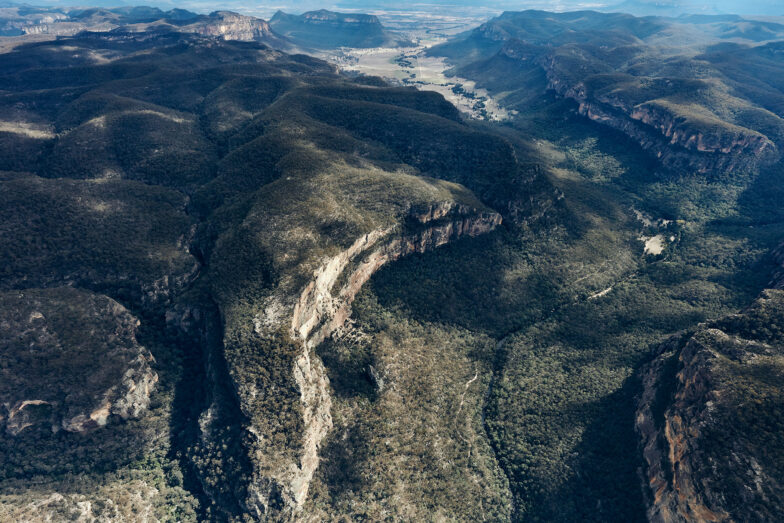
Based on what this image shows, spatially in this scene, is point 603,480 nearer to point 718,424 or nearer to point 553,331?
point 718,424

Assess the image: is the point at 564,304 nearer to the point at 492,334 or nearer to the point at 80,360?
the point at 492,334

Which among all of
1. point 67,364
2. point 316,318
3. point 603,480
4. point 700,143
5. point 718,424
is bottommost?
point 603,480

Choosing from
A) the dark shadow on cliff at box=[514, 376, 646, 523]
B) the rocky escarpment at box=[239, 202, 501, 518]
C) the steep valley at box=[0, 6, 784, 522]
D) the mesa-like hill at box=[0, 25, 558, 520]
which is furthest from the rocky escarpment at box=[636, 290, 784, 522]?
the rocky escarpment at box=[239, 202, 501, 518]

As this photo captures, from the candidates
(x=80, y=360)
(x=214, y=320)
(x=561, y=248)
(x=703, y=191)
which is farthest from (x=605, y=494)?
(x=703, y=191)

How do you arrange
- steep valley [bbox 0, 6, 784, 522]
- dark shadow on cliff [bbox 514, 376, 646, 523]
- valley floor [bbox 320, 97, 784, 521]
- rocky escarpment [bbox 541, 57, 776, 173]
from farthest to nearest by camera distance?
rocky escarpment [bbox 541, 57, 776, 173], valley floor [bbox 320, 97, 784, 521], dark shadow on cliff [bbox 514, 376, 646, 523], steep valley [bbox 0, 6, 784, 522]

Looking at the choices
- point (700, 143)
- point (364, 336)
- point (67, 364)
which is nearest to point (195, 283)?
point (67, 364)

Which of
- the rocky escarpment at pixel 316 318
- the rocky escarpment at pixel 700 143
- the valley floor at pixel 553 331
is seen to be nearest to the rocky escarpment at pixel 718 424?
the valley floor at pixel 553 331

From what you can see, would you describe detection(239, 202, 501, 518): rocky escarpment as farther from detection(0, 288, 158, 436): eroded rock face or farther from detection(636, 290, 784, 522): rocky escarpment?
detection(636, 290, 784, 522): rocky escarpment

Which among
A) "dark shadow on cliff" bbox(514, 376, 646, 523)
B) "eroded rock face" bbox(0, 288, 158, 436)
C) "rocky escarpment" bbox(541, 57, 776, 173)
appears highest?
"rocky escarpment" bbox(541, 57, 776, 173)
